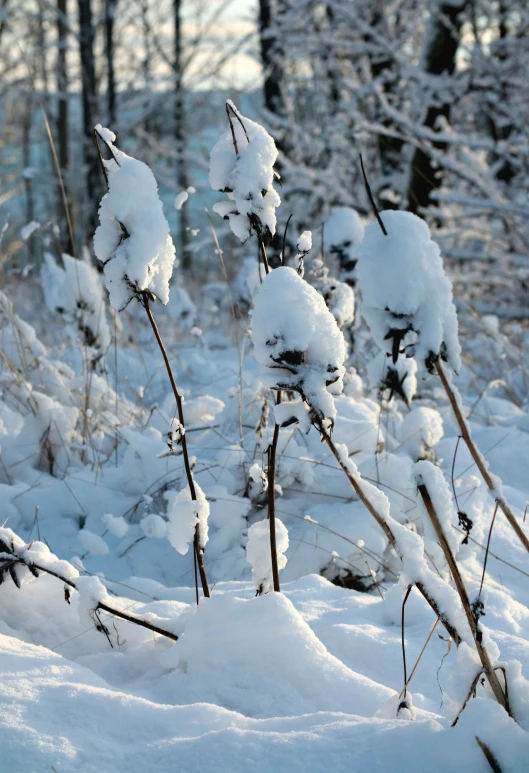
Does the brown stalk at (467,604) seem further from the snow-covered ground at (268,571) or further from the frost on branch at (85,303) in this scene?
the frost on branch at (85,303)

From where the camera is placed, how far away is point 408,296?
32.7 inches

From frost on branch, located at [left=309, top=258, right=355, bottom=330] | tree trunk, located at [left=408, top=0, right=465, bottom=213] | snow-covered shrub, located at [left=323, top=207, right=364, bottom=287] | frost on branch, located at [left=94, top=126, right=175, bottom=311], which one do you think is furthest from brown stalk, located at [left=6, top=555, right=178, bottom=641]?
tree trunk, located at [left=408, top=0, right=465, bottom=213]

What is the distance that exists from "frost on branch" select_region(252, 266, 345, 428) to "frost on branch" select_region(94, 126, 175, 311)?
226 millimetres

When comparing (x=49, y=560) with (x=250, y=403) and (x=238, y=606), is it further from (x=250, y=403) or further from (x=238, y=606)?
(x=250, y=403)

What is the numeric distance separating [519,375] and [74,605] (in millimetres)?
2978

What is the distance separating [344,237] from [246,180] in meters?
2.17

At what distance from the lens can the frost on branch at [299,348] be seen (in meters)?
0.86

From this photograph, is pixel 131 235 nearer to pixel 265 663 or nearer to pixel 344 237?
pixel 265 663

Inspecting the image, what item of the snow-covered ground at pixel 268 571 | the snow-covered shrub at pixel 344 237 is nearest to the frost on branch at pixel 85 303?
the snow-covered ground at pixel 268 571

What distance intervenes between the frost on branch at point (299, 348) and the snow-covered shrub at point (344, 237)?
7.62ft

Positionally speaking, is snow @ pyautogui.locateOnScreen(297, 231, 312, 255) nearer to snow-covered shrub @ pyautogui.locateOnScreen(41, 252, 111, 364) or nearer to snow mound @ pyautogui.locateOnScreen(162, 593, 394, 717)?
snow mound @ pyautogui.locateOnScreen(162, 593, 394, 717)

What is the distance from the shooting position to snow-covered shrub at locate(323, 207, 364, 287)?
10.4 ft

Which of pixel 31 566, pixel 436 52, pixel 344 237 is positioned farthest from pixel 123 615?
pixel 436 52

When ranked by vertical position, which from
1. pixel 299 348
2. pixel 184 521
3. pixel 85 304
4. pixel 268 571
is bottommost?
pixel 85 304
